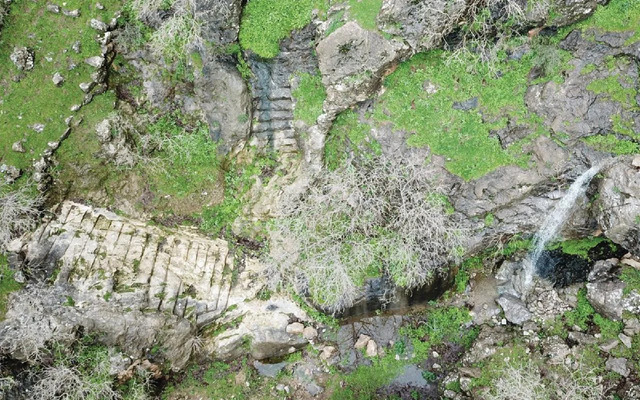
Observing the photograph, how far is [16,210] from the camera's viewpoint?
9.17 metres

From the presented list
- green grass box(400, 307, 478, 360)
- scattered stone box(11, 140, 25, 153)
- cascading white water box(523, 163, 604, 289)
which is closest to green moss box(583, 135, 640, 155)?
cascading white water box(523, 163, 604, 289)

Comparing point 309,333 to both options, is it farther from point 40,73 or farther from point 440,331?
point 40,73

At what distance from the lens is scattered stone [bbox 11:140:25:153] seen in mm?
9471

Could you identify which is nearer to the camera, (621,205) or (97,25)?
(621,205)

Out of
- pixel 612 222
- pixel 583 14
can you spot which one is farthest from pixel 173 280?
pixel 583 14

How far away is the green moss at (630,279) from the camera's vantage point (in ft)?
32.4

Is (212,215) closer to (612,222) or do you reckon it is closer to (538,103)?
(538,103)

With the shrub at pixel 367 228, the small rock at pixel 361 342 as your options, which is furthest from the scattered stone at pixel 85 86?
the small rock at pixel 361 342

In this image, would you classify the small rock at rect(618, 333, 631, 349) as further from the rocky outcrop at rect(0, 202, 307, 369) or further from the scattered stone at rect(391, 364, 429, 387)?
the rocky outcrop at rect(0, 202, 307, 369)

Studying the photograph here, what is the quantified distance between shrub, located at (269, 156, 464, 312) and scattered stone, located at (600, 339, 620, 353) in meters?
3.79

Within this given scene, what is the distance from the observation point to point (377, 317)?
1147 cm

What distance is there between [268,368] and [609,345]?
802 centimetres

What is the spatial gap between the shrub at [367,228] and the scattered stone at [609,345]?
3787 mm

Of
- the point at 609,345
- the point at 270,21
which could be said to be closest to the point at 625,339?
the point at 609,345
